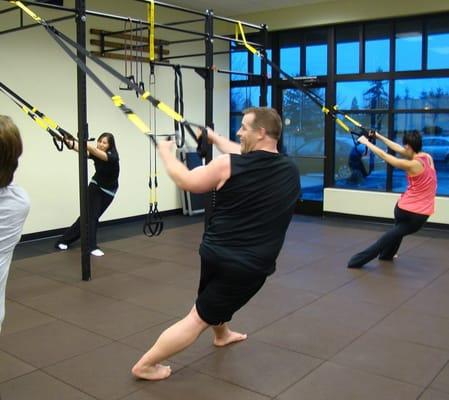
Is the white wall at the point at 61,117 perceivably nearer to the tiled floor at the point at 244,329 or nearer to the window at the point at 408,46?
the tiled floor at the point at 244,329

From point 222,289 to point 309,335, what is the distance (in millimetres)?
1150

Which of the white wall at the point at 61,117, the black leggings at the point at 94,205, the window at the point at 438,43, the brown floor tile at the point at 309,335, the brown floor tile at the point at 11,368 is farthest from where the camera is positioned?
the window at the point at 438,43

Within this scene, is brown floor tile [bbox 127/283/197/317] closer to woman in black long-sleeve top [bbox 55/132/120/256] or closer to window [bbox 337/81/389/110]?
woman in black long-sleeve top [bbox 55/132/120/256]

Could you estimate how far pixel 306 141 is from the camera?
8.70m

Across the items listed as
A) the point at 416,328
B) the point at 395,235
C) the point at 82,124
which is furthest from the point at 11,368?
the point at 395,235

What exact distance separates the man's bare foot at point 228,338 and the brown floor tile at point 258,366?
4 centimetres

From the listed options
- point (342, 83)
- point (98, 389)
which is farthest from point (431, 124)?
point (98, 389)

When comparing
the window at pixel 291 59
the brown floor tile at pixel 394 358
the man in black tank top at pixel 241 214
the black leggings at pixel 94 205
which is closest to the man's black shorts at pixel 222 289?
the man in black tank top at pixel 241 214

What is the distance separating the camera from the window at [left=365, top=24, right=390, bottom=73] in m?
7.73

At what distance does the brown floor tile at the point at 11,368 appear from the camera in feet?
9.85

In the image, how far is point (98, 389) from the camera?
283 centimetres

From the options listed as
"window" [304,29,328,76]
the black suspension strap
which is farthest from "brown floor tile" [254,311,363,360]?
"window" [304,29,328,76]

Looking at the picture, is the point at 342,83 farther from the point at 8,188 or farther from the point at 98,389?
the point at 8,188

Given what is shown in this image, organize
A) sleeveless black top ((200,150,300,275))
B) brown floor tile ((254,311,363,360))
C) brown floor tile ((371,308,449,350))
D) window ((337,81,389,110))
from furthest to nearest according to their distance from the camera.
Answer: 1. window ((337,81,389,110))
2. brown floor tile ((371,308,449,350))
3. brown floor tile ((254,311,363,360))
4. sleeveless black top ((200,150,300,275))
